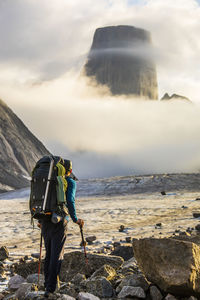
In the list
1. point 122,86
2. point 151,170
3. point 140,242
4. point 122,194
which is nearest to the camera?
point 140,242

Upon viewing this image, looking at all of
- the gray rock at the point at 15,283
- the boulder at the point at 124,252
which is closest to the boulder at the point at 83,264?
the gray rock at the point at 15,283

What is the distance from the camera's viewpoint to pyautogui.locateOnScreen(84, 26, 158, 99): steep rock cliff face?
160 metres

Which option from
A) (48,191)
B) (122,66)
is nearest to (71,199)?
(48,191)

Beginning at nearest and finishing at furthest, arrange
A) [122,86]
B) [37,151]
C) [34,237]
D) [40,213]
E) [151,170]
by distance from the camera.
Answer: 1. [40,213]
2. [34,237]
3. [37,151]
4. [151,170]
5. [122,86]

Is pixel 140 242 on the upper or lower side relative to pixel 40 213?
lower

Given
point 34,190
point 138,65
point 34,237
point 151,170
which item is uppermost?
point 138,65

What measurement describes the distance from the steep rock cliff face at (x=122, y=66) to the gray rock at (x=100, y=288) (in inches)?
6135

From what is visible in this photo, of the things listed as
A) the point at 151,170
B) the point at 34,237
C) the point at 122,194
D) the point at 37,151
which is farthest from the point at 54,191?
the point at 151,170

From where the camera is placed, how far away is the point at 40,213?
18.0 ft

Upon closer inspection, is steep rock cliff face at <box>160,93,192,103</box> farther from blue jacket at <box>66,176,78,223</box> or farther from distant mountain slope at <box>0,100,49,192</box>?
blue jacket at <box>66,176,78,223</box>

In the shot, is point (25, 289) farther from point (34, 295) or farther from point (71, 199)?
point (71, 199)

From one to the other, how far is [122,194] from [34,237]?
31.4m

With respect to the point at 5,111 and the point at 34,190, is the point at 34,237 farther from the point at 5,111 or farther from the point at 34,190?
the point at 5,111

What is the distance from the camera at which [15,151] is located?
91062 mm
